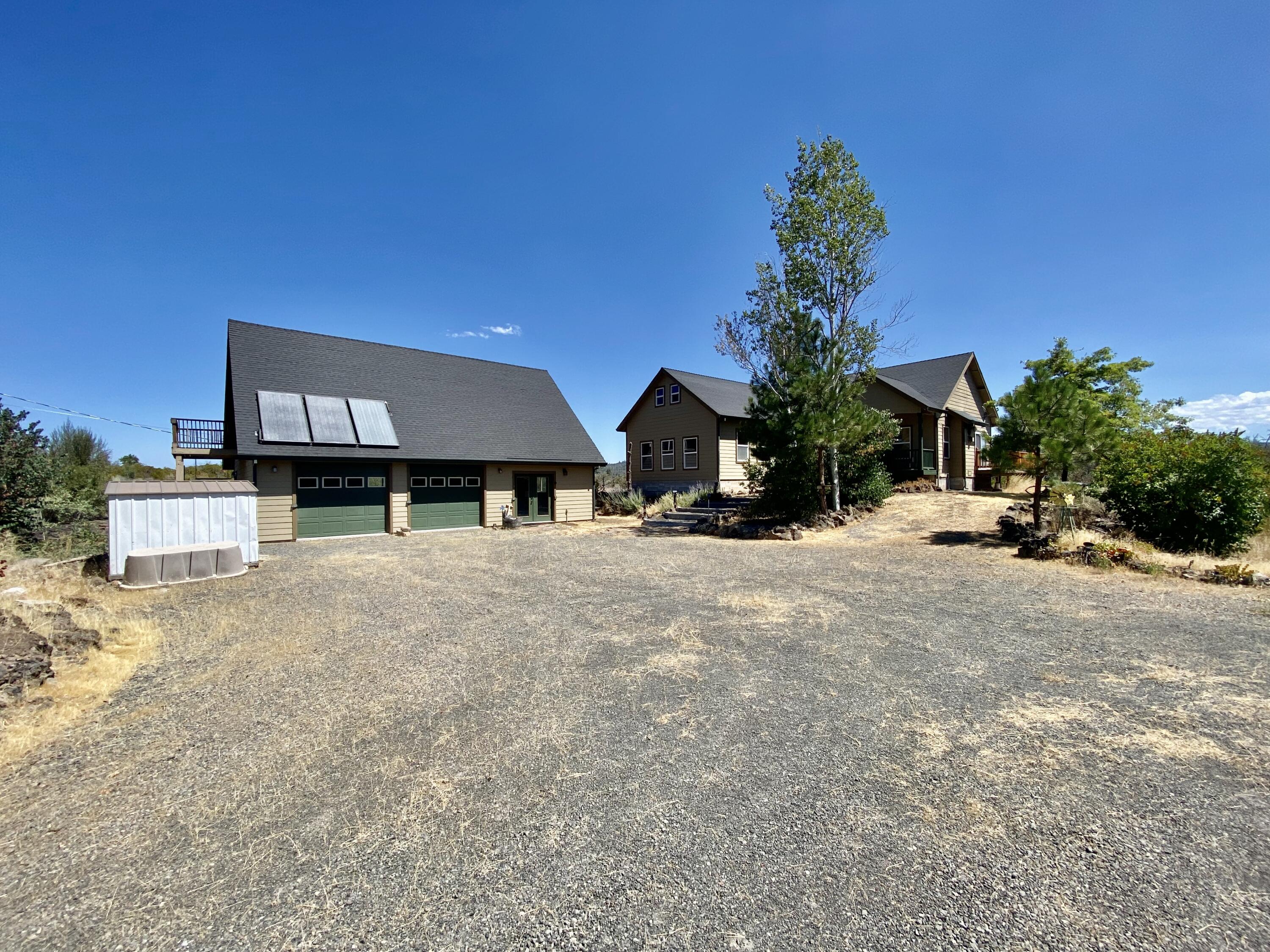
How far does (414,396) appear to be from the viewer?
20.2m

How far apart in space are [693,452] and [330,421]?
14.7m

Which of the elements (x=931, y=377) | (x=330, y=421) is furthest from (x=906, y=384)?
(x=330, y=421)

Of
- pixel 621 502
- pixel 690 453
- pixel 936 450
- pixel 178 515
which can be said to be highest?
pixel 690 453

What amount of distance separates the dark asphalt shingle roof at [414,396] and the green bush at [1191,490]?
52.2 ft

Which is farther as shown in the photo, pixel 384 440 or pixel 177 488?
pixel 384 440

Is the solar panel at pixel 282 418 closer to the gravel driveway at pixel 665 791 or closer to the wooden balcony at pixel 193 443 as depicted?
the wooden balcony at pixel 193 443

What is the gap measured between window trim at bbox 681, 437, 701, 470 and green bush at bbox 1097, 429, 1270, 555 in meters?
14.5

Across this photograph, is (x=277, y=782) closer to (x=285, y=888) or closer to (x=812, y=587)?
(x=285, y=888)

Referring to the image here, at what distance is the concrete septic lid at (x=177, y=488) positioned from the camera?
9695 millimetres

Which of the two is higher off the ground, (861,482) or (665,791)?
(861,482)

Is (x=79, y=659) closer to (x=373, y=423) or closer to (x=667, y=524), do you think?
(x=373, y=423)

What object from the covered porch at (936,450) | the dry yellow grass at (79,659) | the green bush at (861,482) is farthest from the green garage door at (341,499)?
the covered porch at (936,450)

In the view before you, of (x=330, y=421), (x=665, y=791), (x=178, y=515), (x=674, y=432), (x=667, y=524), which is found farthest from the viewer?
(x=674, y=432)

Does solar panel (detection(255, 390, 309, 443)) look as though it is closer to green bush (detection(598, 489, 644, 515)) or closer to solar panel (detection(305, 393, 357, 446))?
solar panel (detection(305, 393, 357, 446))
